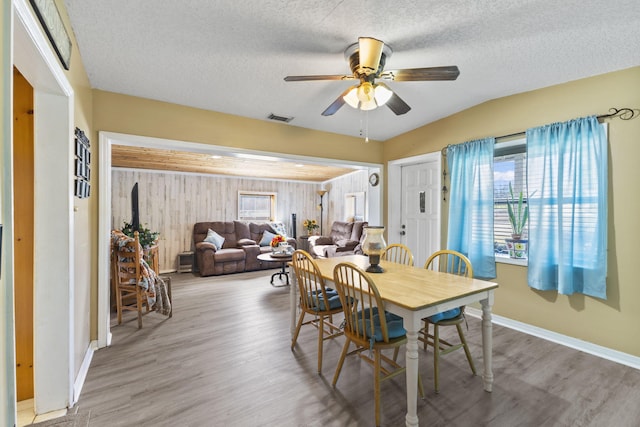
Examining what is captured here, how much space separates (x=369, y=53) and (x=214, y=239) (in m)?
5.27

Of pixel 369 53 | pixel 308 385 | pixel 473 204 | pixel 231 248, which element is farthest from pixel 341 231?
pixel 369 53

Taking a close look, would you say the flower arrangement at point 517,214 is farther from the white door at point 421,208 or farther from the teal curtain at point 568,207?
the white door at point 421,208

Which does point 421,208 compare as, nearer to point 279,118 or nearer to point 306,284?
point 279,118

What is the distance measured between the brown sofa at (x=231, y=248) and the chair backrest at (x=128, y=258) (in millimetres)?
2439

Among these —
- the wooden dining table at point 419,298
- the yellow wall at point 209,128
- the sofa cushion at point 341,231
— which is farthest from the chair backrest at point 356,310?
the sofa cushion at point 341,231

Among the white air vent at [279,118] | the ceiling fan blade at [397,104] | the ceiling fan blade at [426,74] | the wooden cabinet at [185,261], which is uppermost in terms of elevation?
the white air vent at [279,118]

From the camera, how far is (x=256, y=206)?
24.2 ft

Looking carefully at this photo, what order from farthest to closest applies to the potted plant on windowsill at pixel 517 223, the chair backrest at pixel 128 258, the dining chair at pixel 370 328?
the potted plant on windowsill at pixel 517 223, the chair backrest at pixel 128 258, the dining chair at pixel 370 328

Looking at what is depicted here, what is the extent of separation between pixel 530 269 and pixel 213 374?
A: 326 centimetres

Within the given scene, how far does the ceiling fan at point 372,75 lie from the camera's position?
6.01 ft

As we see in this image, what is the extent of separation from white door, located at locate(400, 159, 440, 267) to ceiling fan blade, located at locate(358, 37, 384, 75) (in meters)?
2.33

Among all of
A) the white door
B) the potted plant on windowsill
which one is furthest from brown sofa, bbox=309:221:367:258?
the potted plant on windowsill

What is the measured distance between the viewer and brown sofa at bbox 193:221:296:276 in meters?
5.63

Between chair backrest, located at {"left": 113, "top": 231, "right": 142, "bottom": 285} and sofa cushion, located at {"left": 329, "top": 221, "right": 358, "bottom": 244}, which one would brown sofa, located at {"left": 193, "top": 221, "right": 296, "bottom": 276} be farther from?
chair backrest, located at {"left": 113, "top": 231, "right": 142, "bottom": 285}
